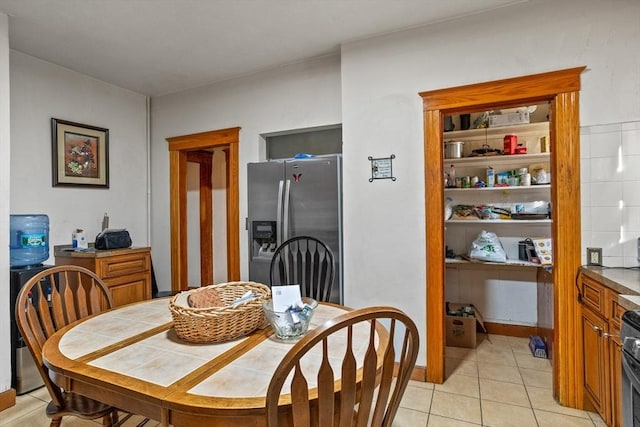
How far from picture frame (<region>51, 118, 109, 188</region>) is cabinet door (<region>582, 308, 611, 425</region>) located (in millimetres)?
4097

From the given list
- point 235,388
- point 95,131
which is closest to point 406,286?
point 235,388

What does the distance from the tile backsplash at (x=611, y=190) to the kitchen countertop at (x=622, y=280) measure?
0.11 m

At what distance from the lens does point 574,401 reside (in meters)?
2.11

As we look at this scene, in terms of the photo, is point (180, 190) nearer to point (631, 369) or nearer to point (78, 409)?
point (78, 409)

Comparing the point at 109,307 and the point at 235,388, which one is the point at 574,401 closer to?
the point at 235,388

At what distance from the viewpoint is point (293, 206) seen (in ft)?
9.26

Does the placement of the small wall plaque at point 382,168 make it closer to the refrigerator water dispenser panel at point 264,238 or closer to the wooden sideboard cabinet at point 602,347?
the refrigerator water dispenser panel at point 264,238

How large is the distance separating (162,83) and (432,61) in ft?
8.75

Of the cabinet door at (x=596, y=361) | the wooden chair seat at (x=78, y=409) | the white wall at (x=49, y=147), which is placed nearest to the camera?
the wooden chair seat at (x=78, y=409)

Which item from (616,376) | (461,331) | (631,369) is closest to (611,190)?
(616,376)

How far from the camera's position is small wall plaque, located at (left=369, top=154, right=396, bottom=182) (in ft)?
8.38

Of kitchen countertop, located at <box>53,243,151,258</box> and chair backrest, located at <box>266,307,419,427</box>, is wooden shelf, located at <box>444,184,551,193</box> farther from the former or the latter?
kitchen countertop, located at <box>53,243,151,258</box>

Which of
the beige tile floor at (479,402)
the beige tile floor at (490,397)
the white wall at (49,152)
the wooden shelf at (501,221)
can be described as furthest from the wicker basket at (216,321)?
the wooden shelf at (501,221)

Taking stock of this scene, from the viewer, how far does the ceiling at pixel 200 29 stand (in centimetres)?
222
